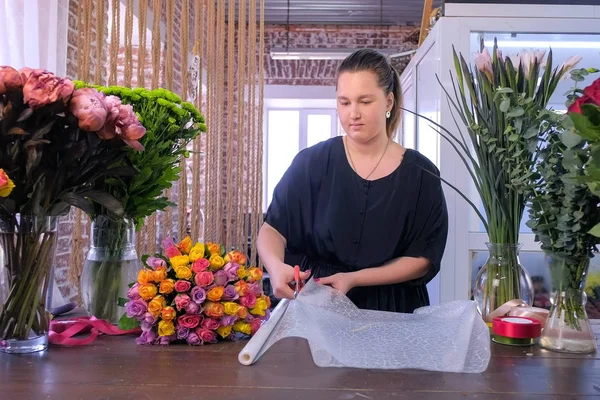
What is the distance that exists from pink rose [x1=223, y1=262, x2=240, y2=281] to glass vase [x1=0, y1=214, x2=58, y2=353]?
33 centimetres

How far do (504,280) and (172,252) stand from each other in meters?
0.73

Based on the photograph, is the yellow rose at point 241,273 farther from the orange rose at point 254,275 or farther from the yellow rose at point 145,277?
the yellow rose at point 145,277

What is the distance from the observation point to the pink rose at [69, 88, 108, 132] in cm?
102

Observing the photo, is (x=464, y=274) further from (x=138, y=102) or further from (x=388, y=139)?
(x=138, y=102)

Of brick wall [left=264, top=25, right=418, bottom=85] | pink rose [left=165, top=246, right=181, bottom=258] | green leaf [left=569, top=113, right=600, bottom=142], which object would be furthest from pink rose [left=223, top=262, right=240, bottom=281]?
brick wall [left=264, top=25, right=418, bottom=85]

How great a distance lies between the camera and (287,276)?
1.41 meters

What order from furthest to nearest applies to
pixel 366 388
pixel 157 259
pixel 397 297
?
pixel 397 297 → pixel 157 259 → pixel 366 388

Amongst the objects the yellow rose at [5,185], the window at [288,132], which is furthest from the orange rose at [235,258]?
the window at [288,132]

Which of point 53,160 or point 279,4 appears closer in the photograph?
point 53,160

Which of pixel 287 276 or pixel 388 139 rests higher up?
pixel 388 139

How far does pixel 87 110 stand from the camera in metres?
1.02

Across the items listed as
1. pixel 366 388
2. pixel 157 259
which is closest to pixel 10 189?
pixel 157 259

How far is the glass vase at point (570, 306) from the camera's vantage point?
1146 millimetres

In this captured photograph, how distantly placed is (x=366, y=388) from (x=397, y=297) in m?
0.96
